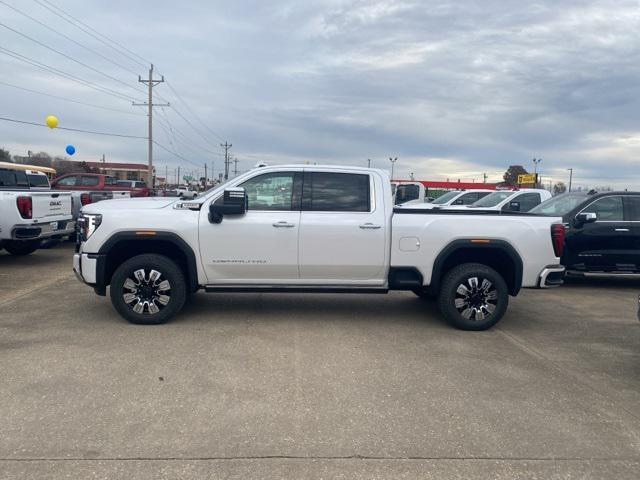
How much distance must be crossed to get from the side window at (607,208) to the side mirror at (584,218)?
0.99 ft

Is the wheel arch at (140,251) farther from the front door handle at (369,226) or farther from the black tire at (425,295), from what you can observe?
the black tire at (425,295)

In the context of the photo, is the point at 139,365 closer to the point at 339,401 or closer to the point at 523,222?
the point at 339,401

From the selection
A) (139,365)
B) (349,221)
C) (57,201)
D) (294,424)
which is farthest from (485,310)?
(57,201)

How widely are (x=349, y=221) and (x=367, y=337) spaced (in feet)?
4.48

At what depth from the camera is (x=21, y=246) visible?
11.6 m

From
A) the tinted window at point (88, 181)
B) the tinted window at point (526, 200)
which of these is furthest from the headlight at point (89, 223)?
the tinted window at point (88, 181)

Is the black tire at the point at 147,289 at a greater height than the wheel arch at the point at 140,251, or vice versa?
the wheel arch at the point at 140,251

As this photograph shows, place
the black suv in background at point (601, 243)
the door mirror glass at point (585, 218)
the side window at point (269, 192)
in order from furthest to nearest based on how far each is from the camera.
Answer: the black suv in background at point (601, 243) → the door mirror glass at point (585, 218) → the side window at point (269, 192)

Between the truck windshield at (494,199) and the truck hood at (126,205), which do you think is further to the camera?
the truck windshield at (494,199)

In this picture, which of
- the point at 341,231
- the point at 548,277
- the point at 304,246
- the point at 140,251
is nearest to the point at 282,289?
the point at 304,246

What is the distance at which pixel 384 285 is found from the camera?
256 inches

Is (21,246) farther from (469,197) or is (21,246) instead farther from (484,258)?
(469,197)

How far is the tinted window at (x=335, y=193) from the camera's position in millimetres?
6449

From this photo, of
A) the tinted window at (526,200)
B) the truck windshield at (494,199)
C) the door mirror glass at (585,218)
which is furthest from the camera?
the truck windshield at (494,199)
